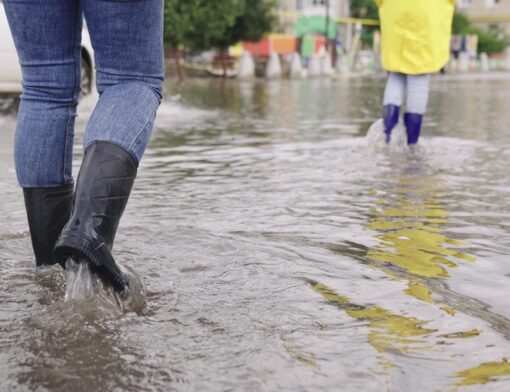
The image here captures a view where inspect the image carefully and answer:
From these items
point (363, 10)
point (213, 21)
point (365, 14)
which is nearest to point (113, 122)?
point (213, 21)

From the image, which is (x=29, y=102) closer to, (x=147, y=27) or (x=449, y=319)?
(x=147, y=27)

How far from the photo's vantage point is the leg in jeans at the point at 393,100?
5.71 metres

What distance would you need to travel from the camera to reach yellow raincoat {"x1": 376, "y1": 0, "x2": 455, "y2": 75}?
5473 millimetres

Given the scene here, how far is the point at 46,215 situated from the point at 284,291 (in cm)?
67

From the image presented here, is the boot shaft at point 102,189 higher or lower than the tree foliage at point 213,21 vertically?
lower

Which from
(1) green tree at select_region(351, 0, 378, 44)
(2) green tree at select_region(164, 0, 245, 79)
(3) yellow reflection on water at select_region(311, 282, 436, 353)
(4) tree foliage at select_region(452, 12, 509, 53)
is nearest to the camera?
(3) yellow reflection on water at select_region(311, 282, 436, 353)

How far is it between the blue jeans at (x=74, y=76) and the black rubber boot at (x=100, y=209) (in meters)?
0.04

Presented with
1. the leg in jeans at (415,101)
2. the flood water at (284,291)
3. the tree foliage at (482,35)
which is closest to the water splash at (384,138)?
the leg in jeans at (415,101)

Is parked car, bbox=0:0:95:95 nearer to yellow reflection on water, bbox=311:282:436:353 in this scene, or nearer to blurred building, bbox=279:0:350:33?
yellow reflection on water, bbox=311:282:436:353

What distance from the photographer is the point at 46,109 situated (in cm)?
212

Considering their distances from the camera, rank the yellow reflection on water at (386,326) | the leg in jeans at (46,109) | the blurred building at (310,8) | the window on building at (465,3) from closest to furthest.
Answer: the yellow reflection on water at (386,326)
the leg in jeans at (46,109)
the blurred building at (310,8)
the window on building at (465,3)

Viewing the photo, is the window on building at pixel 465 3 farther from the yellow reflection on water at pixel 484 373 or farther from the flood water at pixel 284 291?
the yellow reflection on water at pixel 484 373

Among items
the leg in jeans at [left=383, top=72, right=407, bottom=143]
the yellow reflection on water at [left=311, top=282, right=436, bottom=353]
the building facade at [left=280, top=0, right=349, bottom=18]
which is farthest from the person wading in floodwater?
the building facade at [left=280, top=0, right=349, bottom=18]

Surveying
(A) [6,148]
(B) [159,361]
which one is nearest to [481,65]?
(A) [6,148]
